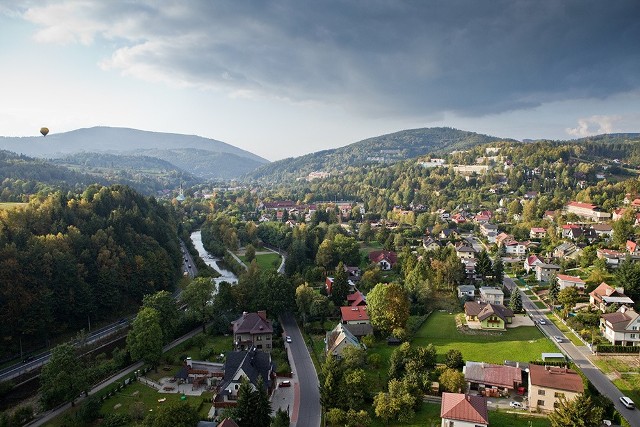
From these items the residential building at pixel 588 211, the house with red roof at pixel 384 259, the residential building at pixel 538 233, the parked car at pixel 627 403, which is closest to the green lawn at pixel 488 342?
the parked car at pixel 627 403

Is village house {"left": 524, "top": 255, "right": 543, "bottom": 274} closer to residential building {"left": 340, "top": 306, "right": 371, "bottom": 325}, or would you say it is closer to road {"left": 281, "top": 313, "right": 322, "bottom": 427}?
residential building {"left": 340, "top": 306, "right": 371, "bottom": 325}

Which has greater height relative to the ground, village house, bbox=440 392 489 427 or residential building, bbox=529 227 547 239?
residential building, bbox=529 227 547 239

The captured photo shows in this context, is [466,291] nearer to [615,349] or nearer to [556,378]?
[615,349]

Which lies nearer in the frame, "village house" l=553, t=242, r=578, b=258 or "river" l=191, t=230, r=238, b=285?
"village house" l=553, t=242, r=578, b=258

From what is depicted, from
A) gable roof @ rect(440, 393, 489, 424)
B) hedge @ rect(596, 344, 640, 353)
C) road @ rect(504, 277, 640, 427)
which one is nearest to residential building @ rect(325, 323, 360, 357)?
gable roof @ rect(440, 393, 489, 424)

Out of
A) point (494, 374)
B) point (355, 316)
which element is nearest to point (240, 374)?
point (355, 316)

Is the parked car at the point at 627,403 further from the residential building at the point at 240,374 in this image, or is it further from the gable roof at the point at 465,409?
the residential building at the point at 240,374

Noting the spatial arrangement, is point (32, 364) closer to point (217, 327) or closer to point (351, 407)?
point (217, 327)
